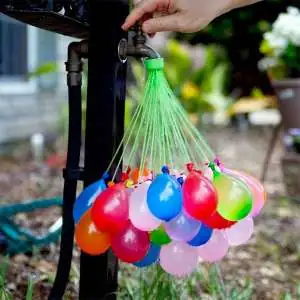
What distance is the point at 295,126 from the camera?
319cm

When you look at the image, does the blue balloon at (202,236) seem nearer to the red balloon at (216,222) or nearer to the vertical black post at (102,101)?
the red balloon at (216,222)

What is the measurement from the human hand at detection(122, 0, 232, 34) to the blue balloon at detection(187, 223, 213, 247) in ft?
1.29

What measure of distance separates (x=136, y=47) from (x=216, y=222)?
16.5 inches

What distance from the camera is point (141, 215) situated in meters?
1.08

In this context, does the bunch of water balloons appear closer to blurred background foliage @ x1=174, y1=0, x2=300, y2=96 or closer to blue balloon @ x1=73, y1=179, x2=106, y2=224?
blue balloon @ x1=73, y1=179, x2=106, y2=224

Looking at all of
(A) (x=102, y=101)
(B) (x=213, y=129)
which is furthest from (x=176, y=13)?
(B) (x=213, y=129)

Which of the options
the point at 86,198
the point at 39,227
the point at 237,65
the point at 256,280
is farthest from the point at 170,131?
the point at 237,65

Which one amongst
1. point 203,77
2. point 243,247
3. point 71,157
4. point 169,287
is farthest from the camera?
point 203,77

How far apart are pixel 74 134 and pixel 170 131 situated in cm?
24

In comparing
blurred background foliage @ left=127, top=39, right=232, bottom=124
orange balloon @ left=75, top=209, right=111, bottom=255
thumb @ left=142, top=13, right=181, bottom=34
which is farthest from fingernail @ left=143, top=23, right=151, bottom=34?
blurred background foliage @ left=127, top=39, right=232, bottom=124

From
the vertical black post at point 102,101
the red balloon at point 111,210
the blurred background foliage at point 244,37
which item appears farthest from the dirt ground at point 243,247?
the blurred background foliage at point 244,37

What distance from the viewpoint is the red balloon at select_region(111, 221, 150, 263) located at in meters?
1.12

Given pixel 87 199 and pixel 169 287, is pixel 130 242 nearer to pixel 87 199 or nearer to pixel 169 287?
pixel 87 199

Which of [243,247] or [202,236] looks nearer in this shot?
[202,236]
